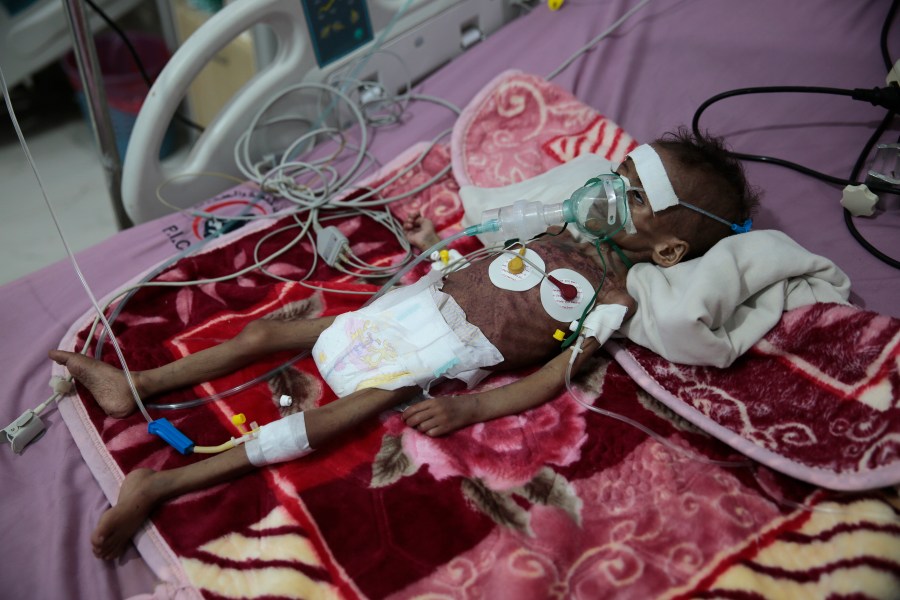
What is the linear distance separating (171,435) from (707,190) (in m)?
1.16

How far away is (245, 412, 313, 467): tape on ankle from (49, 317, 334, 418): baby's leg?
0.22 meters

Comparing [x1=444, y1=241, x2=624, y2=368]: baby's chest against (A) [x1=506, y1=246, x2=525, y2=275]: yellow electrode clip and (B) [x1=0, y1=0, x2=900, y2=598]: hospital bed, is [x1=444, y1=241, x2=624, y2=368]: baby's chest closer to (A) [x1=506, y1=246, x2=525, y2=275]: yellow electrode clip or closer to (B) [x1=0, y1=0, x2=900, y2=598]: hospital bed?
(A) [x1=506, y1=246, x2=525, y2=275]: yellow electrode clip

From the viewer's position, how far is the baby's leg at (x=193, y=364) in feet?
4.39

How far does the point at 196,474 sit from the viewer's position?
47.9 inches

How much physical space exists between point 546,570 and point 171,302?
1.02 m

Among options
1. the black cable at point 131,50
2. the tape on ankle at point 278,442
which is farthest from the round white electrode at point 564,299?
the black cable at point 131,50

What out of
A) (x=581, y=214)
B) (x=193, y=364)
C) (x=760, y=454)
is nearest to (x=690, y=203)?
(x=581, y=214)

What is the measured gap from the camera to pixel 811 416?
127 centimetres

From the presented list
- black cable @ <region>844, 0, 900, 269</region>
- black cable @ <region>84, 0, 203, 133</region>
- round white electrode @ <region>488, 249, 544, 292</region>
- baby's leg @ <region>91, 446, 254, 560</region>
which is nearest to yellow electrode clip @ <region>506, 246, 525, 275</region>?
round white electrode @ <region>488, 249, 544, 292</region>

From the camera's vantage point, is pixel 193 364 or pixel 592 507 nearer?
pixel 592 507

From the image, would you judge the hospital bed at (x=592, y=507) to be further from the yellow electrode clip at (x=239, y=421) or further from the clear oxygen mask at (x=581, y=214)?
the clear oxygen mask at (x=581, y=214)

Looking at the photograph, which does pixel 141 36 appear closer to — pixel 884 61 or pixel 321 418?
pixel 321 418

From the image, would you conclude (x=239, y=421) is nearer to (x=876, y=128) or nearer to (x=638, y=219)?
(x=638, y=219)

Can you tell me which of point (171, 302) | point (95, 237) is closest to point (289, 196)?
point (171, 302)
